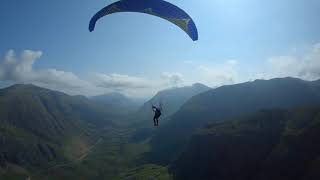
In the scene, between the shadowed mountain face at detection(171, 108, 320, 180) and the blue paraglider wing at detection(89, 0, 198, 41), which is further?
the shadowed mountain face at detection(171, 108, 320, 180)

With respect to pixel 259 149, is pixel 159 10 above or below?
above

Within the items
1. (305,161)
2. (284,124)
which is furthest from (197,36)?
(284,124)

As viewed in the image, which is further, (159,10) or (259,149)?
(259,149)

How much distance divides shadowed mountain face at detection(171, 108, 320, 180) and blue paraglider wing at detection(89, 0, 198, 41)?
71.6 metres

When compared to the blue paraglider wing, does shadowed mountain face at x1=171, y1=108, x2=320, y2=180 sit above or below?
below

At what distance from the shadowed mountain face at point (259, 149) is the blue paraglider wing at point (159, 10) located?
235ft

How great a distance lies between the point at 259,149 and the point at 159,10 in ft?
327

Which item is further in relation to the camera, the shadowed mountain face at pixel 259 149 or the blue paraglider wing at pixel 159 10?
the shadowed mountain face at pixel 259 149

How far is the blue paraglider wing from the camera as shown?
2677 cm

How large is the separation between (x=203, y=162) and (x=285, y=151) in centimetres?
3963

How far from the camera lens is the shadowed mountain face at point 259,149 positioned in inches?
3856

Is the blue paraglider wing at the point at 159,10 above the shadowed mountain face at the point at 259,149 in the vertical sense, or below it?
above

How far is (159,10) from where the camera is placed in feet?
88.7

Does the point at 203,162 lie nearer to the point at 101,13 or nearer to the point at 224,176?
the point at 224,176
